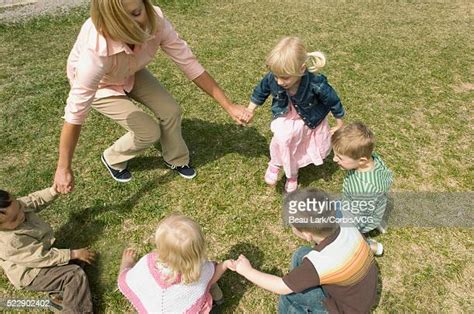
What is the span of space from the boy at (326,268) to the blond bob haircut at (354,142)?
0.58m

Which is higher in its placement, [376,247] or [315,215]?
[315,215]

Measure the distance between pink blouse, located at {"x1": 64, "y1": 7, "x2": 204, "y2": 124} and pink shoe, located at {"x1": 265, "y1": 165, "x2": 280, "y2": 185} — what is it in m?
1.09

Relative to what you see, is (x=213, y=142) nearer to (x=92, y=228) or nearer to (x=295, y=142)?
(x=295, y=142)

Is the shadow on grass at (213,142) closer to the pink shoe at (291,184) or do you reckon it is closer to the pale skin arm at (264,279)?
the pink shoe at (291,184)

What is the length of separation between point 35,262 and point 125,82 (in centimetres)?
158

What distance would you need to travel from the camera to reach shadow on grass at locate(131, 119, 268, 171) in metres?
4.29

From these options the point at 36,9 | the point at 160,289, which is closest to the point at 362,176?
the point at 160,289

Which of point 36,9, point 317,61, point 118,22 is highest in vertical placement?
point 118,22

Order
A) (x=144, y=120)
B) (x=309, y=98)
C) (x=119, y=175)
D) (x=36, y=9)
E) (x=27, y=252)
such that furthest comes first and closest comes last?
(x=36, y=9), (x=119, y=175), (x=144, y=120), (x=309, y=98), (x=27, y=252)

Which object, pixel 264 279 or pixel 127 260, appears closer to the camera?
pixel 264 279

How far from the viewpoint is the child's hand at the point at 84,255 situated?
118 inches

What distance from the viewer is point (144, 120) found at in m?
3.58

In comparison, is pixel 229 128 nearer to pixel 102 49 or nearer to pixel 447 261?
pixel 102 49

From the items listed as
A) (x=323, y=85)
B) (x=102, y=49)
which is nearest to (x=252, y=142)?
(x=323, y=85)
